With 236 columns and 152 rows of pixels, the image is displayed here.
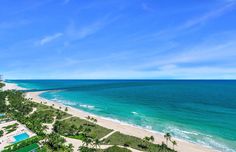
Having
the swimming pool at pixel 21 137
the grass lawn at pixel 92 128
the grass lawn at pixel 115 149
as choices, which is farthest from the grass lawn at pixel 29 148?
the grass lawn at pixel 115 149

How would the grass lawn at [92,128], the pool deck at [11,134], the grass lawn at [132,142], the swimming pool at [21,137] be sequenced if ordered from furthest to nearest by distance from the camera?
the grass lawn at [92,128]
the swimming pool at [21,137]
the pool deck at [11,134]
the grass lawn at [132,142]

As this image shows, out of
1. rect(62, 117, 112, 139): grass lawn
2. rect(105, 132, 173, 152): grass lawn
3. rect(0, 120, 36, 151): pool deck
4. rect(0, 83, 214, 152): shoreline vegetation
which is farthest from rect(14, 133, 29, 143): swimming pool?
rect(105, 132, 173, 152): grass lawn

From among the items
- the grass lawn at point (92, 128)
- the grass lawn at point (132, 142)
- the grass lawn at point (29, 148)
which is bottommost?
the grass lawn at point (29, 148)

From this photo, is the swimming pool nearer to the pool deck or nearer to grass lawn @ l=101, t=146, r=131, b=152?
the pool deck

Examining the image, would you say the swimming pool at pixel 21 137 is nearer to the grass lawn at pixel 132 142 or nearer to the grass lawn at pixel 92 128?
the grass lawn at pixel 92 128

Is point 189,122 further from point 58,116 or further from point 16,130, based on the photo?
point 16,130

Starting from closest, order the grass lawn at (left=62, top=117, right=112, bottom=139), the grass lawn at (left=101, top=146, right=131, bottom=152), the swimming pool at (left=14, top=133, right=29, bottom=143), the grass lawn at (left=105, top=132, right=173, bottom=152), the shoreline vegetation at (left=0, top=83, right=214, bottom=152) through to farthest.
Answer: the grass lawn at (left=101, top=146, right=131, bottom=152)
the shoreline vegetation at (left=0, top=83, right=214, bottom=152)
the grass lawn at (left=105, top=132, right=173, bottom=152)
the swimming pool at (left=14, top=133, right=29, bottom=143)
the grass lawn at (left=62, top=117, right=112, bottom=139)

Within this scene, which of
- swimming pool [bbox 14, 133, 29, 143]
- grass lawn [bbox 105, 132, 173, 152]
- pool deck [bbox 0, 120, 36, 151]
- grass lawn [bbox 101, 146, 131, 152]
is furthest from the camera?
swimming pool [bbox 14, 133, 29, 143]

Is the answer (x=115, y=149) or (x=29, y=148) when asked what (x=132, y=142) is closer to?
(x=115, y=149)

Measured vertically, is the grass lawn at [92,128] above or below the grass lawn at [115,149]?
above
